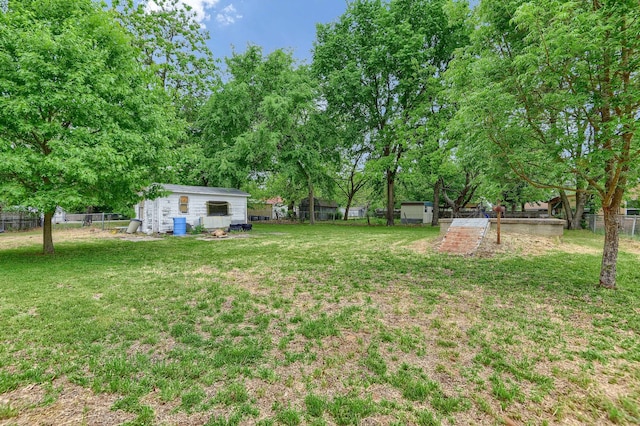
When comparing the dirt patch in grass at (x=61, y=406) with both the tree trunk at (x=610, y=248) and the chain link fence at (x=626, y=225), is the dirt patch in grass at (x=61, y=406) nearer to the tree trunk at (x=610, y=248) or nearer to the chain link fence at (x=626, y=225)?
the tree trunk at (x=610, y=248)

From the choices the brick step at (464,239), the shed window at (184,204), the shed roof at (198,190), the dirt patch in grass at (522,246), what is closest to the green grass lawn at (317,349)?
the dirt patch in grass at (522,246)

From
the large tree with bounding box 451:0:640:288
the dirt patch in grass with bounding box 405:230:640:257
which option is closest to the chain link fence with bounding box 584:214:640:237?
the dirt patch in grass with bounding box 405:230:640:257

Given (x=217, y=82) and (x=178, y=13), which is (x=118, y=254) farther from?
(x=178, y=13)

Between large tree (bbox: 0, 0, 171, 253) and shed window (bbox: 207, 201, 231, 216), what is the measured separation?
25.4ft

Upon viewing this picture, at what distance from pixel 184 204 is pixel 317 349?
14140 mm

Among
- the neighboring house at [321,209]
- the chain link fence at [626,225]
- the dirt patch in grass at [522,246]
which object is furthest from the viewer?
the neighboring house at [321,209]

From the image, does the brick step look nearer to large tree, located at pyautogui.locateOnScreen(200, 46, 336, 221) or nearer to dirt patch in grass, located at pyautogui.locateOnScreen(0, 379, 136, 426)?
dirt patch in grass, located at pyautogui.locateOnScreen(0, 379, 136, 426)

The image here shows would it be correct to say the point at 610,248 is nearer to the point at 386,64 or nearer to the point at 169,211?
the point at 169,211

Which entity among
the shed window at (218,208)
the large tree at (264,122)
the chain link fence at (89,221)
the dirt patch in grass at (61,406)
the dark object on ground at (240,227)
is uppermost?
the large tree at (264,122)

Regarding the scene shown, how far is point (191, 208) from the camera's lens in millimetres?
15508

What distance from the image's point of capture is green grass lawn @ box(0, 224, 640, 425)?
221cm

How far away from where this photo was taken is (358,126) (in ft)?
71.8

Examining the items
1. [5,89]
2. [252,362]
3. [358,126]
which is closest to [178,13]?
[358,126]

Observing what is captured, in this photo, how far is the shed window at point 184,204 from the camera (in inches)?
597
